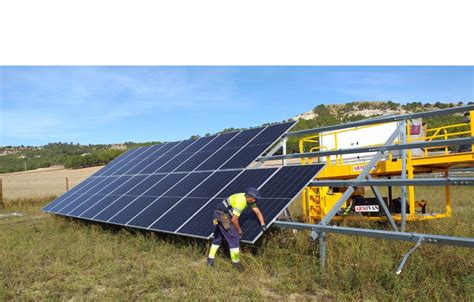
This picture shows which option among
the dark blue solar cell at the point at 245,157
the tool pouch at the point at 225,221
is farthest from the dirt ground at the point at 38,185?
the tool pouch at the point at 225,221

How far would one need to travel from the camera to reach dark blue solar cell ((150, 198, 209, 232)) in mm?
9133

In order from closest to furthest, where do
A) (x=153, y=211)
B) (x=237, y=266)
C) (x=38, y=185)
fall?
(x=237, y=266) < (x=153, y=211) < (x=38, y=185)

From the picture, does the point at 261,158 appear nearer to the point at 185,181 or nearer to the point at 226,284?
the point at 185,181

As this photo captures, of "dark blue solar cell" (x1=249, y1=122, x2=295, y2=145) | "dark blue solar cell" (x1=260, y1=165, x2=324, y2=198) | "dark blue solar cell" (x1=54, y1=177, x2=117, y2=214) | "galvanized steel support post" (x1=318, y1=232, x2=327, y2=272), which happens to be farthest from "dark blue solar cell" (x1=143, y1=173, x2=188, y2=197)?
"galvanized steel support post" (x1=318, y1=232, x2=327, y2=272)

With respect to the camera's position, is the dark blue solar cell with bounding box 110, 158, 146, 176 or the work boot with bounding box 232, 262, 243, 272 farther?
the dark blue solar cell with bounding box 110, 158, 146, 176

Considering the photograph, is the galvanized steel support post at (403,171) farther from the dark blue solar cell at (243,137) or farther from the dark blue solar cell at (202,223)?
the dark blue solar cell at (202,223)

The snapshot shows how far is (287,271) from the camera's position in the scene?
288 inches

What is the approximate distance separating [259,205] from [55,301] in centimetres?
394

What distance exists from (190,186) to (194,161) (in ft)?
6.48

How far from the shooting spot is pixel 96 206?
13391 millimetres

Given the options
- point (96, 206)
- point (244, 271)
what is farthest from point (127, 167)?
point (244, 271)

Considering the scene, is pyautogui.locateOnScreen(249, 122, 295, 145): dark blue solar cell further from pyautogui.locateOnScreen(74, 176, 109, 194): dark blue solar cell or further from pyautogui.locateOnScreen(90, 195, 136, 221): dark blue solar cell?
pyautogui.locateOnScreen(74, 176, 109, 194): dark blue solar cell

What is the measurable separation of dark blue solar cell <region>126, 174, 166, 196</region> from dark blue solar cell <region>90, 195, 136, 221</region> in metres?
0.25

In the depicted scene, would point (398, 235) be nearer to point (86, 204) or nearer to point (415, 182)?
point (415, 182)
